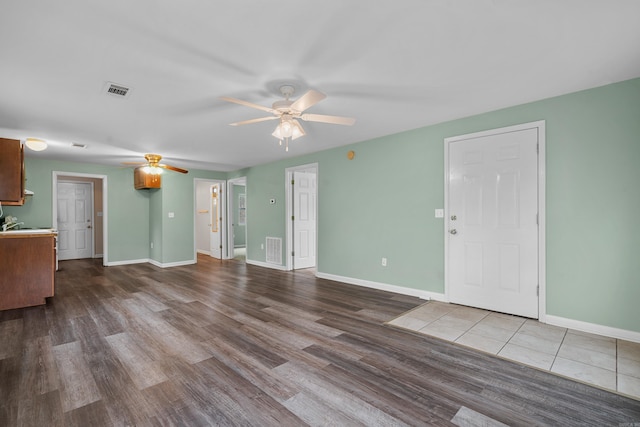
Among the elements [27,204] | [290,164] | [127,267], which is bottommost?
[127,267]

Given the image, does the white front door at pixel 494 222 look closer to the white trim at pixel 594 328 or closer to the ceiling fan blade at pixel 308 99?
the white trim at pixel 594 328

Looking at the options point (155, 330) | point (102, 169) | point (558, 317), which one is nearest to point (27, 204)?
point (102, 169)

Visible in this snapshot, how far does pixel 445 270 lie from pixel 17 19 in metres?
4.51

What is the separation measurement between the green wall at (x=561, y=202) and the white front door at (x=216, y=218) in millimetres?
4314

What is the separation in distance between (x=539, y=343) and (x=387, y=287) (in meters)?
2.08

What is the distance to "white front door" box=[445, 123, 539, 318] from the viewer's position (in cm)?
326

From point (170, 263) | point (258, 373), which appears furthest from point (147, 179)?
point (258, 373)

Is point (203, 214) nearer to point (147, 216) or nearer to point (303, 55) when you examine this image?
point (147, 216)

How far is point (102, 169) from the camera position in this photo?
6742mm

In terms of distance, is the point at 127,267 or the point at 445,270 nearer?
the point at 445,270

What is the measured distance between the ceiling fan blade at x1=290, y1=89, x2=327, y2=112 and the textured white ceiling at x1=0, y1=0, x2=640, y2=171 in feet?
0.79

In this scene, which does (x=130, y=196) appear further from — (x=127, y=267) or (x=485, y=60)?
(x=485, y=60)

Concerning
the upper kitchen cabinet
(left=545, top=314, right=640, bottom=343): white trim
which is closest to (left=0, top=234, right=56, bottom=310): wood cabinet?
the upper kitchen cabinet

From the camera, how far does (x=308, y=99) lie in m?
2.40
